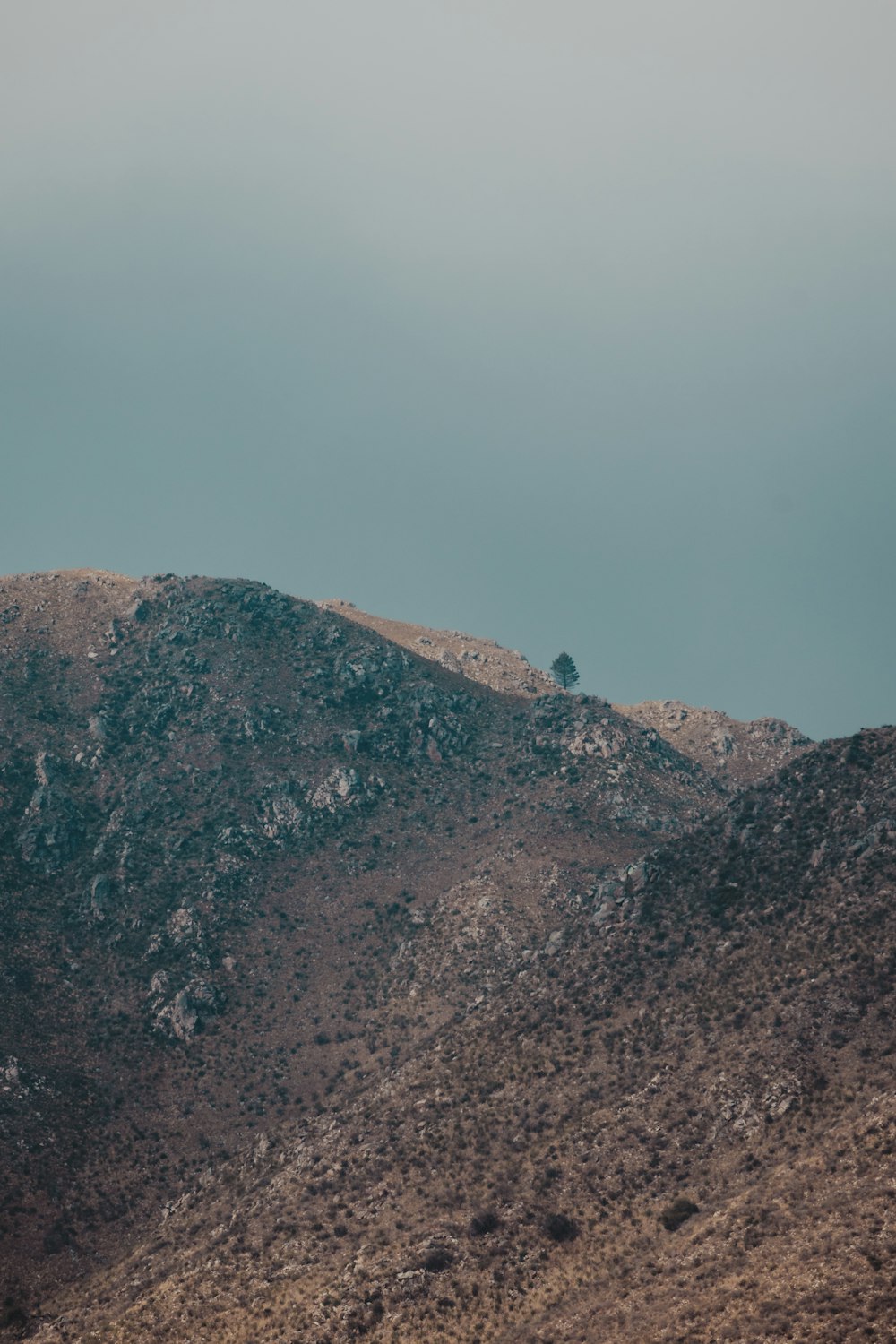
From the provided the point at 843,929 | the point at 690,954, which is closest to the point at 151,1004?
the point at 690,954

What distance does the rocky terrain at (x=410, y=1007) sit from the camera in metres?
68.8

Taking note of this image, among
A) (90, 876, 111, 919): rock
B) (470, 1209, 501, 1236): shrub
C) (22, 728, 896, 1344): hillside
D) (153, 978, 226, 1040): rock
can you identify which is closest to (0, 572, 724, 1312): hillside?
(153, 978, 226, 1040): rock

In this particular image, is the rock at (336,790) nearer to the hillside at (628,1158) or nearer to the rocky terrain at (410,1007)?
the rocky terrain at (410,1007)

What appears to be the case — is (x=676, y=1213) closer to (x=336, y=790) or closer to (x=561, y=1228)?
(x=561, y=1228)

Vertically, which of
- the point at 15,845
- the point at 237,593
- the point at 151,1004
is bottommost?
the point at 151,1004

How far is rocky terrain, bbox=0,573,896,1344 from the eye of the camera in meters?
68.8

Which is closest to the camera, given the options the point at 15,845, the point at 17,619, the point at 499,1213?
the point at 499,1213

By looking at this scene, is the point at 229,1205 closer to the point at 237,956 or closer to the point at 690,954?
the point at 237,956

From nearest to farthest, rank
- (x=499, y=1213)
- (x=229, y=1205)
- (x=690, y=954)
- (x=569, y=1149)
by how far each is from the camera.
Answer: (x=499, y=1213) → (x=569, y=1149) → (x=229, y=1205) → (x=690, y=954)

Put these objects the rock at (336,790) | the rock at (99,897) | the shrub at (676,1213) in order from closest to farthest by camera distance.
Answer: the shrub at (676,1213), the rock at (99,897), the rock at (336,790)

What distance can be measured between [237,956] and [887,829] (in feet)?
271

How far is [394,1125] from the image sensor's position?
301ft

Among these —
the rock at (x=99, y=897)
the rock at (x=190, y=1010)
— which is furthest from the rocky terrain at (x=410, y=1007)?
the rock at (x=190, y=1010)

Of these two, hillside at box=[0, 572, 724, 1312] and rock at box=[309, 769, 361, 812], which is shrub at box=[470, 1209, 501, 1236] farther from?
rock at box=[309, 769, 361, 812]
